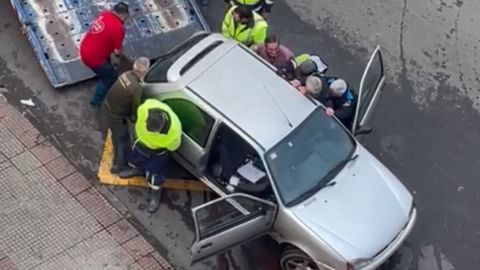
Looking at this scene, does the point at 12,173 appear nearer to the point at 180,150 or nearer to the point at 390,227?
the point at 180,150

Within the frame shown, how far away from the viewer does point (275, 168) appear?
10.4 metres

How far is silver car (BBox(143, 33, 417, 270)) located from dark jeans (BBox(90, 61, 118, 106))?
2.34ft

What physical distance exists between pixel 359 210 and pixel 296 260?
890mm

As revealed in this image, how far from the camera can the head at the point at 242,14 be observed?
38.1 ft

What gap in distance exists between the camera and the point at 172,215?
447 inches

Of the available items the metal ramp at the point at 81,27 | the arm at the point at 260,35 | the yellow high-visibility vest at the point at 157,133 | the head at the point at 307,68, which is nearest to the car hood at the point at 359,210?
the head at the point at 307,68

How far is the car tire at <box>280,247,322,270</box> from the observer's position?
10.4m

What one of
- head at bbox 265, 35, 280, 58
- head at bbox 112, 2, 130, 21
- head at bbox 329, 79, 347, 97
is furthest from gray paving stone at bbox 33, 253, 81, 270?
head at bbox 329, 79, 347, 97

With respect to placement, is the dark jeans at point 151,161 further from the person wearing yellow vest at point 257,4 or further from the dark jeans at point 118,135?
the person wearing yellow vest at point 257,4

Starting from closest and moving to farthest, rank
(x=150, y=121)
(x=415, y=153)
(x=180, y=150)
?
(x=150, y=121) → (x=180, y=150) → (x=415, y=153)

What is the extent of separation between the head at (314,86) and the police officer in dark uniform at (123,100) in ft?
6.15

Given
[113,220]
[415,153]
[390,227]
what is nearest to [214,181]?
[113,220]

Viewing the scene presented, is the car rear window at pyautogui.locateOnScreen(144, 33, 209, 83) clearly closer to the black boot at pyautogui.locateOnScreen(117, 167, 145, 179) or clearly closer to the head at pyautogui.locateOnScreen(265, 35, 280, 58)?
the head at pyautogui.locateOnScreen(265, 35, 280, 58)

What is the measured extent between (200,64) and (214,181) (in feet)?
4.42
